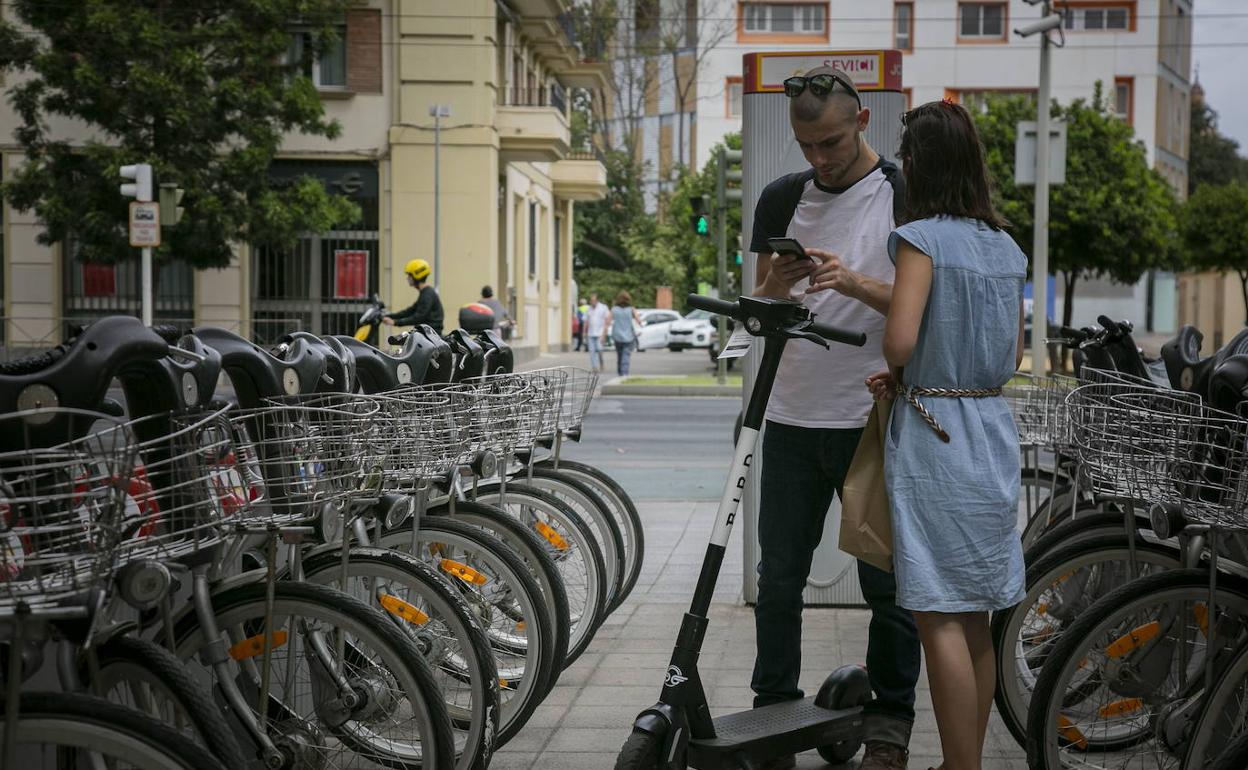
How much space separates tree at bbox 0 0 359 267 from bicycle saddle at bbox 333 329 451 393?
18.9 metres

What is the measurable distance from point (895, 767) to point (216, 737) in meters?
1.87

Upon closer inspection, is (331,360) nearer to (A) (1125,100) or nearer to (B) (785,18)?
(A) (1125,100)

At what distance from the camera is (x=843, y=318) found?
393cm

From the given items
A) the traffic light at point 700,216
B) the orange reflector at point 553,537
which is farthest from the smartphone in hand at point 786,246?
the traffic light at point 700,216

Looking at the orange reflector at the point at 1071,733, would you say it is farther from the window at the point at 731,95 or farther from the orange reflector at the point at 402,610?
the window at the point at 731,95

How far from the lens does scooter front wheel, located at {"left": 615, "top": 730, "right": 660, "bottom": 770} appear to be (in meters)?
3.16

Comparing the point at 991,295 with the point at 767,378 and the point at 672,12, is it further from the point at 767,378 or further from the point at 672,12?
the point at 672,12

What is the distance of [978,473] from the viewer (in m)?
3.38

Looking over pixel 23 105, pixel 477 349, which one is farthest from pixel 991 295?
pixel 23 105

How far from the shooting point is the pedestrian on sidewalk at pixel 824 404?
382cm

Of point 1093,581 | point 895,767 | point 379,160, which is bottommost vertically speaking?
point 895,767

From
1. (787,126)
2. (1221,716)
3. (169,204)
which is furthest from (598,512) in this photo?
(169,204)

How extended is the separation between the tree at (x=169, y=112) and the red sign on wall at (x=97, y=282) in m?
3.32

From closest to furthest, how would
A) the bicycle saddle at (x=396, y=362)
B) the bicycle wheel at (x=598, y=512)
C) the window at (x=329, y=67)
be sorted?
the bicycle saddle at (x=396, y=362) < the bicycle wheel at (x=598, y=512) < the window at (x=329, y=67)
